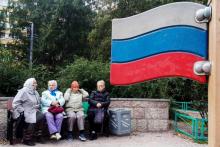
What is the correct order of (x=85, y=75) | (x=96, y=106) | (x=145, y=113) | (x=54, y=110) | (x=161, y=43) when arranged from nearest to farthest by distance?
1. (x=161, y=43)
2. (x=54, y=110)
3. (x=96, y=106)
4. (x=145, y=113)
5. (x=85, y=75)

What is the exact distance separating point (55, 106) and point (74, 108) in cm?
51

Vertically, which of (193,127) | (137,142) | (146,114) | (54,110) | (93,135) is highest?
(54,110)

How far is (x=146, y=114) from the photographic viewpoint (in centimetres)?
987

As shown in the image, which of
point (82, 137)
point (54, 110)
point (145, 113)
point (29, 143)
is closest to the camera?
point (29, 143)

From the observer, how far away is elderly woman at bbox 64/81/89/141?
849 cm

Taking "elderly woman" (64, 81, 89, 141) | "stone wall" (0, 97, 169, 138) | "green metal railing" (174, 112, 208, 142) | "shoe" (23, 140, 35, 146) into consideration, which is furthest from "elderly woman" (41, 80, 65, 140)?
"green metal railing" (174, 112, 208, 142)

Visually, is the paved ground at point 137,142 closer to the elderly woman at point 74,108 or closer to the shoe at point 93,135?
the shoe at point 93,135

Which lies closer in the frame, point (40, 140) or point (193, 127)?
point (40, 140)

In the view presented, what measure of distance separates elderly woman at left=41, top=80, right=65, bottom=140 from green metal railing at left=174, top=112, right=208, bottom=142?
2.99 metres

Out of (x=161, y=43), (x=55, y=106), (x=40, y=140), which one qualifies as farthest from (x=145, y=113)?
(x=161, y=43)

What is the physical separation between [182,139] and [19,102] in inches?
150

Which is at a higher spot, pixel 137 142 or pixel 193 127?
pixel 193 127

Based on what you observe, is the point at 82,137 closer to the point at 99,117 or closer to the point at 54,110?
the point at 99,117

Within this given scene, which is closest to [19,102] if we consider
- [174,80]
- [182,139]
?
[182,139]
